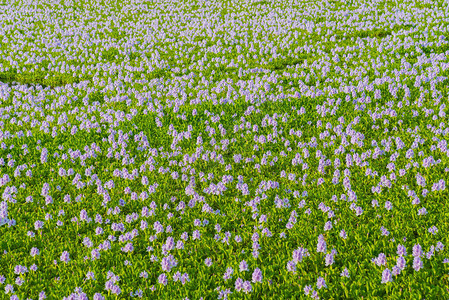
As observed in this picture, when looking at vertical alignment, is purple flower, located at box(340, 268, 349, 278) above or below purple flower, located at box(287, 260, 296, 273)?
below

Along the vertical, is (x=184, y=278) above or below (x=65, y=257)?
below

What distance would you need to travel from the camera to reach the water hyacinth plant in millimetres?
4793

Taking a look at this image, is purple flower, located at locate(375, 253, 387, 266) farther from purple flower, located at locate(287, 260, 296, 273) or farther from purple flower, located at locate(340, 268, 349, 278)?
purple flower, located at locate(287, 260, 296, 273)

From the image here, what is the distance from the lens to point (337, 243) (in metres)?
5.15

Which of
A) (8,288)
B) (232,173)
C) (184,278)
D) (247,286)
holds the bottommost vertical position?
(247,286)

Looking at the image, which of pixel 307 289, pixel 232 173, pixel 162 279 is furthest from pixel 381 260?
pixel 232 173

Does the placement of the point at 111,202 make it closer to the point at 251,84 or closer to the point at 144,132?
the point at 144,132

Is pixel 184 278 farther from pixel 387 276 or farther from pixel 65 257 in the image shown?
pixel 387 276

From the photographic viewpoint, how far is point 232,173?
7.00 metres

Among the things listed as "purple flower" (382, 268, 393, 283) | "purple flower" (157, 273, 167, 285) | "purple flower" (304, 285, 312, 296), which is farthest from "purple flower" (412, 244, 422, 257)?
"purple flower" (157, 273, 167, 285)

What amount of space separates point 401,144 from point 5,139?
7917 millimetres

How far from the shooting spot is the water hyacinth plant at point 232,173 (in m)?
4.79

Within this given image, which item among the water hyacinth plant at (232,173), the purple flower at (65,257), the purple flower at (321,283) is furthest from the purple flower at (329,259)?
the purple flower at (65,257)

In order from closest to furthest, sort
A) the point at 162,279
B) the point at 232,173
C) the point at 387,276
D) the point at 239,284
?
1. the point at 387,276
2. the point at 239,284
3. the point at 162,279
4. the point at 232,173
